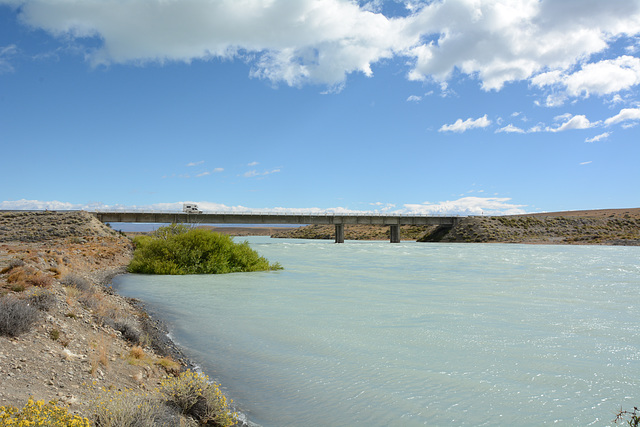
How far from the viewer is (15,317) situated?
8.16 m

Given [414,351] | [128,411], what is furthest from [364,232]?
[128,411]

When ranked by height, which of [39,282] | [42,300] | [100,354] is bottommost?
[100,354]

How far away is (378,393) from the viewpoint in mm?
7789

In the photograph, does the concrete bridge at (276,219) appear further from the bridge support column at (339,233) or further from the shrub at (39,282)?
the shrub at (39,282)

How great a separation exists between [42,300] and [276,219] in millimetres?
62248

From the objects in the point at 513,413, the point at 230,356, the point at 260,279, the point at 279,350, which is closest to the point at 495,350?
the point at 513,413

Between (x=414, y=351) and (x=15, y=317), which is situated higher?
(x=15, y=317)

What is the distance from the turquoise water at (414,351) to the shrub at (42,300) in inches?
121

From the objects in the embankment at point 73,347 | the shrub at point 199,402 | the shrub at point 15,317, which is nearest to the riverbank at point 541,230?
the embankment at point 73,347

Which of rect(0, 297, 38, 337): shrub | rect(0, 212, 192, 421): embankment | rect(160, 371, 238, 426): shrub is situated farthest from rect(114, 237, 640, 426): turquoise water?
rect(0, 297, 38, 337): shrub

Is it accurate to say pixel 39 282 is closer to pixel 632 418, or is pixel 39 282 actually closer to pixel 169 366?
pixel 169 366

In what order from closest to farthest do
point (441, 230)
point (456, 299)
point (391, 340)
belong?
point (391, 340) → point (456, 299) → point (441, 230)

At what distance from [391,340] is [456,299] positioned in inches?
291

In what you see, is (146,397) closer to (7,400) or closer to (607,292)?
(7,400)
